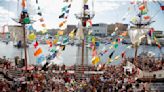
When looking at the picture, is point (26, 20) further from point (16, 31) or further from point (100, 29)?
point (100, 29)

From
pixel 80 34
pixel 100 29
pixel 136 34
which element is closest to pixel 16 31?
pixel 80 34

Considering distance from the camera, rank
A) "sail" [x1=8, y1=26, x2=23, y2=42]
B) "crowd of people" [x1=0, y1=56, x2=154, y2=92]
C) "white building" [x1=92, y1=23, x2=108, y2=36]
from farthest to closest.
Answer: "white building" [x1=92, y1=23, x2=108, y2=36], "sail" [x1=8, y1=26, x2=23, y2=42], "crowd of people" [x1=0, y1=56, x2=154, y2=92]

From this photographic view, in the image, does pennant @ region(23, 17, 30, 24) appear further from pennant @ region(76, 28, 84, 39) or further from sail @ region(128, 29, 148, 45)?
sail @ region(128, 29, 148, 45)

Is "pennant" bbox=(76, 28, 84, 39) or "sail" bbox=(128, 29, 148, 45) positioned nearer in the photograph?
"pennant" bbox=(76, 28, 84, 39)

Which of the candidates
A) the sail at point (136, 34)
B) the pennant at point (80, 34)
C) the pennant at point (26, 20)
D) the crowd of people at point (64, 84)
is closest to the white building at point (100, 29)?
the sail at point (136, 34)

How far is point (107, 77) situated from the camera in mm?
16781

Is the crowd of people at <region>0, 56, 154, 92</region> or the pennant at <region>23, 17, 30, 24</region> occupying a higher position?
the pennant at <region>23, 17, 30, 24</region>

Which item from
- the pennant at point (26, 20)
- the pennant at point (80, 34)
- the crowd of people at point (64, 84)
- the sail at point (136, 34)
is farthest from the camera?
the sail at point (136, 34)

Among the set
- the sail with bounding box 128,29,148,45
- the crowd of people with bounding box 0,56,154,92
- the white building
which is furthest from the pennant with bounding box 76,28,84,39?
the white building

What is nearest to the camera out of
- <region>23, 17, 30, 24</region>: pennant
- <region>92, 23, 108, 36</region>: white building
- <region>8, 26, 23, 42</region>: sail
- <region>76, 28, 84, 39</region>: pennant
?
<region>23, 17, 30, 24</region>: pennant

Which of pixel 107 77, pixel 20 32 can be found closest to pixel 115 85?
pixel 107 77

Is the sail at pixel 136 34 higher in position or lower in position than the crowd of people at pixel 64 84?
higher

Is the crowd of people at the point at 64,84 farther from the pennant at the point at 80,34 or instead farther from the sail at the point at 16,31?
the sail at the point at 16,31

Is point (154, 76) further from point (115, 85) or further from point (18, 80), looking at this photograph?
point (18, 80)
